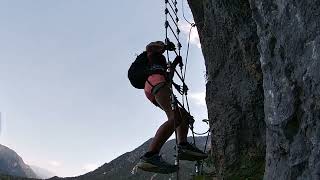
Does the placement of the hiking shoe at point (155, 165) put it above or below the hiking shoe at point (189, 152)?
below

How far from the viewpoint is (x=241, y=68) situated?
10.5m

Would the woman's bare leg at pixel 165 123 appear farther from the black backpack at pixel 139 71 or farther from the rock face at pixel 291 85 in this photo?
the rock face at pixel 291 85

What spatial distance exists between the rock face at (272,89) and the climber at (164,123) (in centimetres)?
163

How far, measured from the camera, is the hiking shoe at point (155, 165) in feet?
27.5

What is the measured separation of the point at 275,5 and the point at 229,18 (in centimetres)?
355

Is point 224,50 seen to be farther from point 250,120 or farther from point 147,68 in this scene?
point 147,68

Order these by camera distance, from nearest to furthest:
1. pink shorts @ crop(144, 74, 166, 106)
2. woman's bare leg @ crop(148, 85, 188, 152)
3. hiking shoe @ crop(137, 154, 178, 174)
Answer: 1. hiking shoe @ crop(137, 154, 178, 174)
2. woman's bare leg @ crop(148, 85, 188, 152)
3. pink shorts @ crop(144, 74, 166, 106)

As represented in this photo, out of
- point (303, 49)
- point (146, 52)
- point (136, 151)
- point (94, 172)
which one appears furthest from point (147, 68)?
point (136, 151)

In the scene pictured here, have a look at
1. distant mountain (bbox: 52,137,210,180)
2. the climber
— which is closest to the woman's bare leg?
the climber

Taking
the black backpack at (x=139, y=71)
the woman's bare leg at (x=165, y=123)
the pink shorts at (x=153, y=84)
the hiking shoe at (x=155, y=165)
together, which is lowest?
the hiking shoe at (x=155, y=165)

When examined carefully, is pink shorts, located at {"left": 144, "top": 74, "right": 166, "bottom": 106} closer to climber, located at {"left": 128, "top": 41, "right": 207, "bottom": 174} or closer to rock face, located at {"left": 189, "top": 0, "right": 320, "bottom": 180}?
climber, located at {"left": 128, "top": 41, "right": 207, "bottom": 174}

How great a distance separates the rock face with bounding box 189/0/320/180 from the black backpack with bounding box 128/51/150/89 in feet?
7.54

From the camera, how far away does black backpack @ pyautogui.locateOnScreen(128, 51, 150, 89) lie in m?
8.96

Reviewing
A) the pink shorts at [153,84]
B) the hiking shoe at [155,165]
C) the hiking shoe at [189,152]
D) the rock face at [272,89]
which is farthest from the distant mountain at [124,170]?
the hiking shoe at [155,165]
